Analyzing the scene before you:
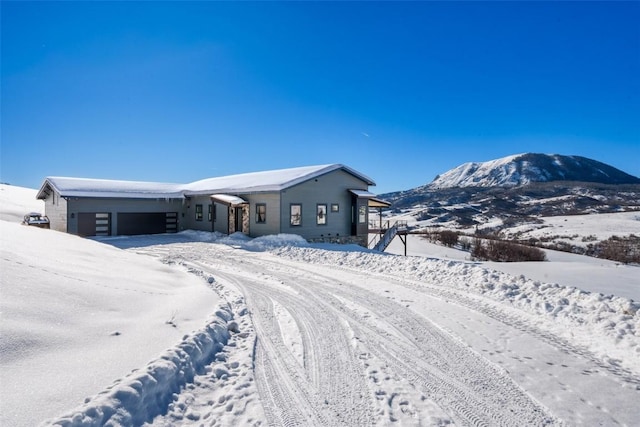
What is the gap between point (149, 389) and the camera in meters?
3.52

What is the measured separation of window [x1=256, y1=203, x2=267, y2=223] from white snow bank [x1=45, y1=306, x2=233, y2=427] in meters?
16.2

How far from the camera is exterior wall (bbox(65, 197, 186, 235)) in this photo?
22.2 metres

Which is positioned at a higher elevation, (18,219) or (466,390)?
(18,219)

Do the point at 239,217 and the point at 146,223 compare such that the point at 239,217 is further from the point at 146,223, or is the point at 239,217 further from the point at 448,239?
the point at 448,239

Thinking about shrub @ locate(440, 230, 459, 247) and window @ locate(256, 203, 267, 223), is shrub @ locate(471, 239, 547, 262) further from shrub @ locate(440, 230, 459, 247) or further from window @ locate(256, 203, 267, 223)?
window @ locate(256, 203, 267, 223)

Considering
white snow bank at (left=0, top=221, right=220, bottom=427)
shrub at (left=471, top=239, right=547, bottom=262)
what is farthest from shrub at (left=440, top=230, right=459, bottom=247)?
white snow bank at (left=0, top=221, right=220, bottom=427)

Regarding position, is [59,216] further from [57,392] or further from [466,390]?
[466,390]

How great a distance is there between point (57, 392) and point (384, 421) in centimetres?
325

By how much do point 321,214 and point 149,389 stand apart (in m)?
19.0

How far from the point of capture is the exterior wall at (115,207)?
22.2 meters

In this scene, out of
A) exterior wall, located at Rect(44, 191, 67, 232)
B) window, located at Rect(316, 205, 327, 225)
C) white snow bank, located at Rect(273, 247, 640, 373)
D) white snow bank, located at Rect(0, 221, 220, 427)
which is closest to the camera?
white snow bank, located at Rect(0, 221, 220, 427)

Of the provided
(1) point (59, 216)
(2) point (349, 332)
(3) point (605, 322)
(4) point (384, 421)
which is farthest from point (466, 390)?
(1) point (59, 216)

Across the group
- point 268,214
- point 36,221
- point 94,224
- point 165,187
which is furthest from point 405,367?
point 36,221

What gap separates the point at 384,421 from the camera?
3.43 m
